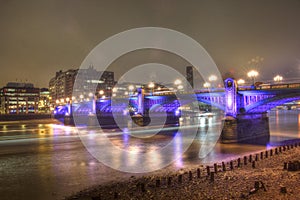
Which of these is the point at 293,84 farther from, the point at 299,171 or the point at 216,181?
the point at 216,181

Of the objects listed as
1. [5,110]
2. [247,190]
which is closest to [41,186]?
[247,190]

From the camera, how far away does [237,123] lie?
4172 centimetres

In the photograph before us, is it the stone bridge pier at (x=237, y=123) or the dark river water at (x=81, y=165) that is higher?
the stone bridge pier at (x=237, y=123)

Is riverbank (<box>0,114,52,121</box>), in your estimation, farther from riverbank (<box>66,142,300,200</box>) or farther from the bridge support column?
riverbank (<box>66,142,300,200</box>)

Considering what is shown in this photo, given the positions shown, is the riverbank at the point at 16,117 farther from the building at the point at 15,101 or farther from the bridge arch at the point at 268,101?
the bridge arch at the point at 268,101

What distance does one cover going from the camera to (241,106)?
4384 centimetres

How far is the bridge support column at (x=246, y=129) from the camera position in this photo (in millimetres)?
41250

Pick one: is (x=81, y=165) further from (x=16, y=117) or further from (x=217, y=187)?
(x=16, y=117)

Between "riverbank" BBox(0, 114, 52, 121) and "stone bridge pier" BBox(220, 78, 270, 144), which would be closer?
"stone bridge pier" BBox(220, 78, 270, 144)

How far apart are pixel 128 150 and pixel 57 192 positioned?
1935 cm

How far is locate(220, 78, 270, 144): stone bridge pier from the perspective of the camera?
41.4 m

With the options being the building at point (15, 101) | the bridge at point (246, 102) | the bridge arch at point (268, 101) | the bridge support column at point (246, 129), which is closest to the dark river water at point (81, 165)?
the bridge support column at point (246, 129)

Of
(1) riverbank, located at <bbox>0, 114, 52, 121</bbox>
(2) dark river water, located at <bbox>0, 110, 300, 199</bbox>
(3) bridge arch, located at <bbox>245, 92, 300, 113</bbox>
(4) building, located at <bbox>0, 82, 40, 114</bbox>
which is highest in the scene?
(4) building, located at <bbox>0, 82, 40, 114</bbox>

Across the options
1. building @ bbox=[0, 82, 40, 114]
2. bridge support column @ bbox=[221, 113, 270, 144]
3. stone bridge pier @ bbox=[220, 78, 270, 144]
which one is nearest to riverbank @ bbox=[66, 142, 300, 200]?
bridge support column @ bbox=[221, 113, 270, 144]
